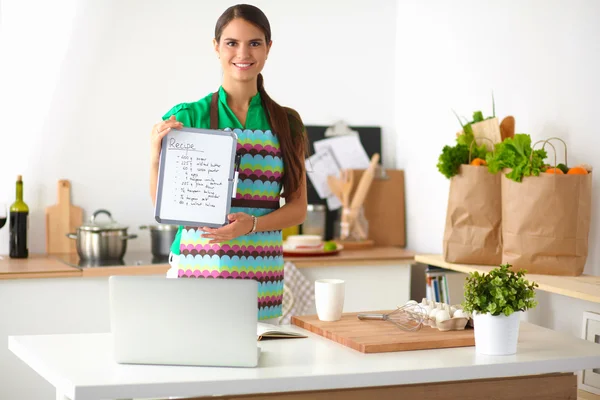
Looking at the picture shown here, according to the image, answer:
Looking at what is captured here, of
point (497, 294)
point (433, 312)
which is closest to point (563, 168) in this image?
point (433, 312)

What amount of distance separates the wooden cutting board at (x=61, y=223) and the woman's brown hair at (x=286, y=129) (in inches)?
69.7

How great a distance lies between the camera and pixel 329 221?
14.3ft

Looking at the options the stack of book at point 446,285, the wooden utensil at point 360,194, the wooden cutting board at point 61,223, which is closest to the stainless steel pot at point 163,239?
the wooden cutting board at point 61,223

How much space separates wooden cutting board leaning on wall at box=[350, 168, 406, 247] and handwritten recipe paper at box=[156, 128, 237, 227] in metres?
2.17

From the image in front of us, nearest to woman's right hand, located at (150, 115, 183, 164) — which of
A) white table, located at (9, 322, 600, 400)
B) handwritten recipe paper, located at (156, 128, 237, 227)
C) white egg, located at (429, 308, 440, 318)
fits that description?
handwritten recipe paper, located at (156, 128, 237, 227)

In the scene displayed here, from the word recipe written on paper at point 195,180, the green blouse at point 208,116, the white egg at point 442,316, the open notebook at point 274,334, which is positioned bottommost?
the open notebook at point 274,334

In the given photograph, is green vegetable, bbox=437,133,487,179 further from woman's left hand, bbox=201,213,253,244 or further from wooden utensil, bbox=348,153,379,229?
wooden utensil, bbox=348,153,379,229

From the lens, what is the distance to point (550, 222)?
272 centimetres

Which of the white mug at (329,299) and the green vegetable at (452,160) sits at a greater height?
the green vegetable at (452,160)

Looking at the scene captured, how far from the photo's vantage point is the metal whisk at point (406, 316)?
2157mm

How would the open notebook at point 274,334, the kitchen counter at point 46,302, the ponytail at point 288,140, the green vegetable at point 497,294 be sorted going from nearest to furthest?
the green vegetable at point 497,294
the open notebook at point 274,334
the ponytail at point 288,140
the kitchen counter at point 46,302

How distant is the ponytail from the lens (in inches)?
95.3

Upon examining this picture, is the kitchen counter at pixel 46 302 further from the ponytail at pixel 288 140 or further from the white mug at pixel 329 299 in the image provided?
the white mug at pixel 329 299

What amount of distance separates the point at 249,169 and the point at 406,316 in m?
0.61
